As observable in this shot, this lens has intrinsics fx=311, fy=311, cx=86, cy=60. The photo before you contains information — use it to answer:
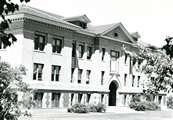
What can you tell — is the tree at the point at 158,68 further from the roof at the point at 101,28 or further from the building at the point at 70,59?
the roof at the point at 101,28

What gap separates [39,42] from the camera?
34.0 meters

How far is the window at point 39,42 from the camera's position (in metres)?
33.7

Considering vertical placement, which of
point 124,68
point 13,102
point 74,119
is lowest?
point 74,119

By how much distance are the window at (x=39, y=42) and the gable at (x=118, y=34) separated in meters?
11.2

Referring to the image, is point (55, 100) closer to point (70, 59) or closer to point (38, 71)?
point (38, 71)

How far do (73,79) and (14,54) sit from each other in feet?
29.6

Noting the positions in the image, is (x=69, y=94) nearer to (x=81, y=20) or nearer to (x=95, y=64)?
(x=95, y=64)

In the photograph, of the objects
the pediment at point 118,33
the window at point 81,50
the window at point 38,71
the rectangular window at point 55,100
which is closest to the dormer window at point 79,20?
the window at point 81,50

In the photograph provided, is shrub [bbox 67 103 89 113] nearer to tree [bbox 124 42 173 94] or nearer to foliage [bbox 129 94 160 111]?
foliage [bbox 129 94 160 111]

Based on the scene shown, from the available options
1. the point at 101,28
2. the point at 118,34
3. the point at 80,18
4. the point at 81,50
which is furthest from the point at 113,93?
the point at 80,18

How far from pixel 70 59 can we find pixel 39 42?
5.06 meters

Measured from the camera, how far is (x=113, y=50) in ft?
148

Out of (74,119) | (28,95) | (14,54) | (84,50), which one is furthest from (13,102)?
(84,50)

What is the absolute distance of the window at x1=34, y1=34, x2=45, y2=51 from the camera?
33.7 metres
